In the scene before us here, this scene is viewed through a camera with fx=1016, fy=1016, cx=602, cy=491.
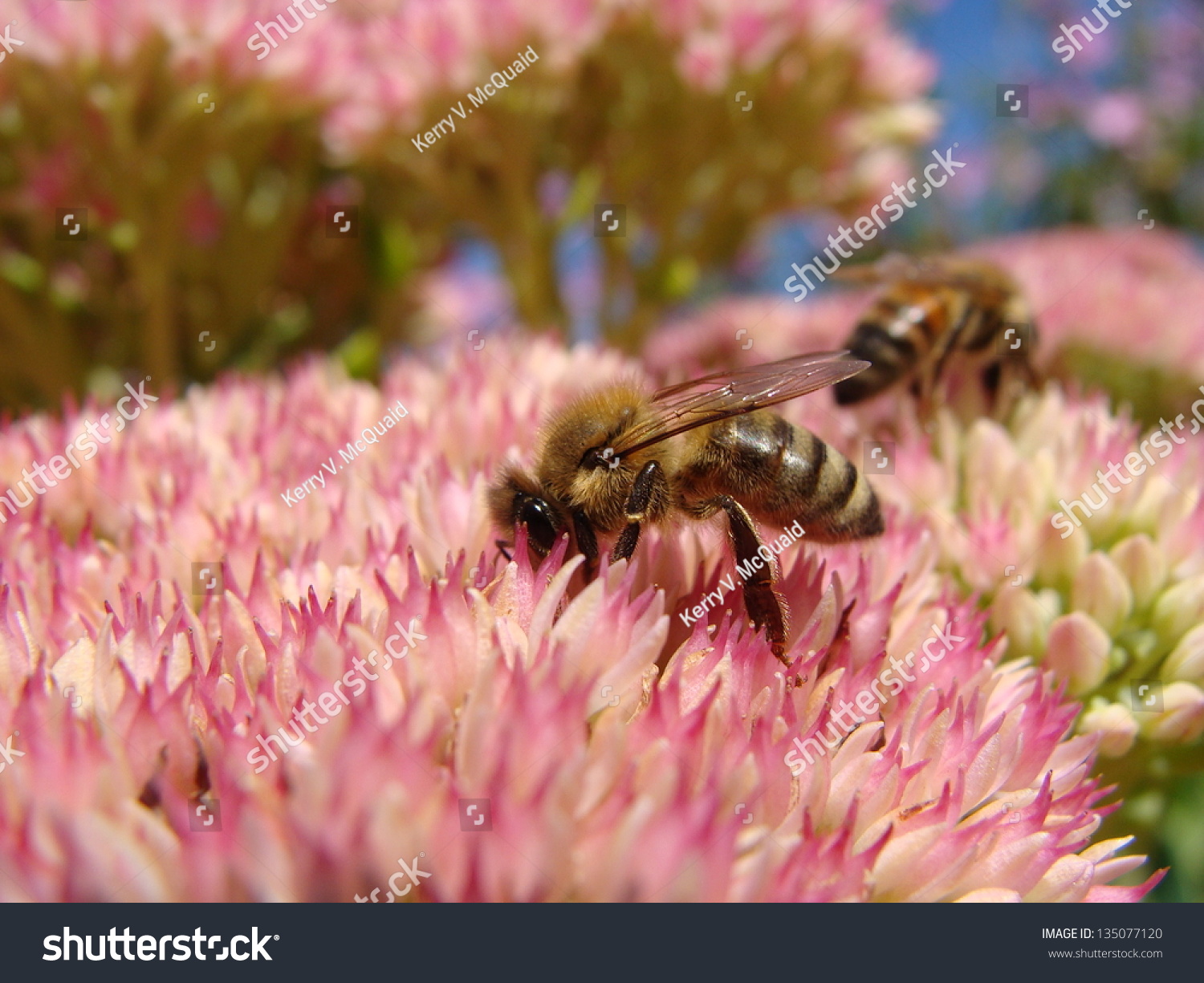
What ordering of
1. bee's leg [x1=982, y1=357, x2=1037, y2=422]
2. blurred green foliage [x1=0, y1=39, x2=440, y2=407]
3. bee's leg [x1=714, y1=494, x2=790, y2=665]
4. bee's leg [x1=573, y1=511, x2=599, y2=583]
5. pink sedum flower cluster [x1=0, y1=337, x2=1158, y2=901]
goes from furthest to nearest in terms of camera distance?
blurred green foliage [x1=0, y1=39, x2=440, y2=407] < bee's leg [x1=982, y1=357, x2=1037, y2=422] < bee's leg [x1=573, y1=511, x2=599, y2=583] < bee's leg [x1=714, y1=494, x2=790, y2=665] < pink sedum flower cluster [x1=0, y1=337, x2=1158, y2=901]

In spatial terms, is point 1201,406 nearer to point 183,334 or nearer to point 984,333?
point 984,333

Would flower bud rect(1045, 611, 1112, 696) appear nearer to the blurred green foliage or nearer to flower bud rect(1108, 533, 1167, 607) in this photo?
flower bud rect(1108, 533, 1167, 607)

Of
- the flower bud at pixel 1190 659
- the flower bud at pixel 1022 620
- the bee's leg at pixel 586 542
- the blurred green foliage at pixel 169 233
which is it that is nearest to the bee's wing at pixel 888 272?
the flower bud at pixel 1022 620

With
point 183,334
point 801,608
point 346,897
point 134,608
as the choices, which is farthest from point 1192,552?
point 183,334

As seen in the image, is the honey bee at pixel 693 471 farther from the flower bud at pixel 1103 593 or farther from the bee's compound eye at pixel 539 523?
the flower bud at pixel 1103 593

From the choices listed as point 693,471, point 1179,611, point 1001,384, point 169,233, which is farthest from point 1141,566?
point 169,233

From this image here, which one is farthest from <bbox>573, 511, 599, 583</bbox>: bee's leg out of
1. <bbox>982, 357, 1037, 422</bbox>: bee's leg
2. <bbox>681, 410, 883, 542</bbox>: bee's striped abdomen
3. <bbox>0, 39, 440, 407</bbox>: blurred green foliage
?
<bbox>0, 39, 440, 407</bbox>: blurred green foliage
